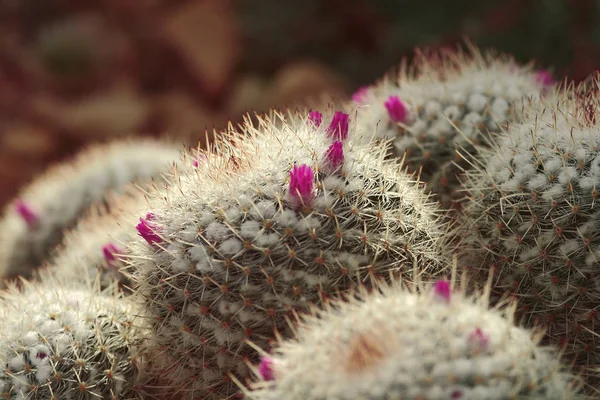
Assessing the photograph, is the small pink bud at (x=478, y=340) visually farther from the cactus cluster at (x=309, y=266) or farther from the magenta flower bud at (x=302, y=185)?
the magenta flower bud at (x=302, y=185)

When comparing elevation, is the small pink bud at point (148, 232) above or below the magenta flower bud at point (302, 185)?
above

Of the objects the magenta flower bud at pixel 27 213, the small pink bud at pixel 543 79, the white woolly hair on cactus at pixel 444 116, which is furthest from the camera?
the magenta flower bud at pixel 27 213

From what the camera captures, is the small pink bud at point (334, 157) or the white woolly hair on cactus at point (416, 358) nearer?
the white woolly hair on cactus at point (416, 358)

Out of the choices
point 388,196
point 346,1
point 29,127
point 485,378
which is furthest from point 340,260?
point 29,127

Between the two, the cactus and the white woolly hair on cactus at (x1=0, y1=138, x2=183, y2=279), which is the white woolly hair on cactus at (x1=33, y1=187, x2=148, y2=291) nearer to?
the white woolly hair on cactus at (x1=0, y1=138, x2=183, y2=279)

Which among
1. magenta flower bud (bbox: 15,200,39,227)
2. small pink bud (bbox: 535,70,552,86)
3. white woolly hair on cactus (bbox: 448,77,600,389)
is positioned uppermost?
magenta flower bud (bbox: 15,200,39,227)

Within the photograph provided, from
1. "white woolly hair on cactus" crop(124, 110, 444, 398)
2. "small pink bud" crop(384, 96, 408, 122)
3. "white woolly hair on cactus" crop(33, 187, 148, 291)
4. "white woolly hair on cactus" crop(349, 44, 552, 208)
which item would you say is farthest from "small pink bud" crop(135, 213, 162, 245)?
"small pink bud" crop(384, 96, 408, 122)

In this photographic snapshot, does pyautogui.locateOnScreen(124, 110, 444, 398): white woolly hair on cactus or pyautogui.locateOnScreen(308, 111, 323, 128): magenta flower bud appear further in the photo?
pyautogui.locateOnScreen(308, 111, 323, 128): magenta flower bud

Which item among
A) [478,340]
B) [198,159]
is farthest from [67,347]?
[478,340]

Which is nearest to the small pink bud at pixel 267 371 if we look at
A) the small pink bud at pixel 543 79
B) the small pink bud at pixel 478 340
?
the small pink bud at pixel 478 340
